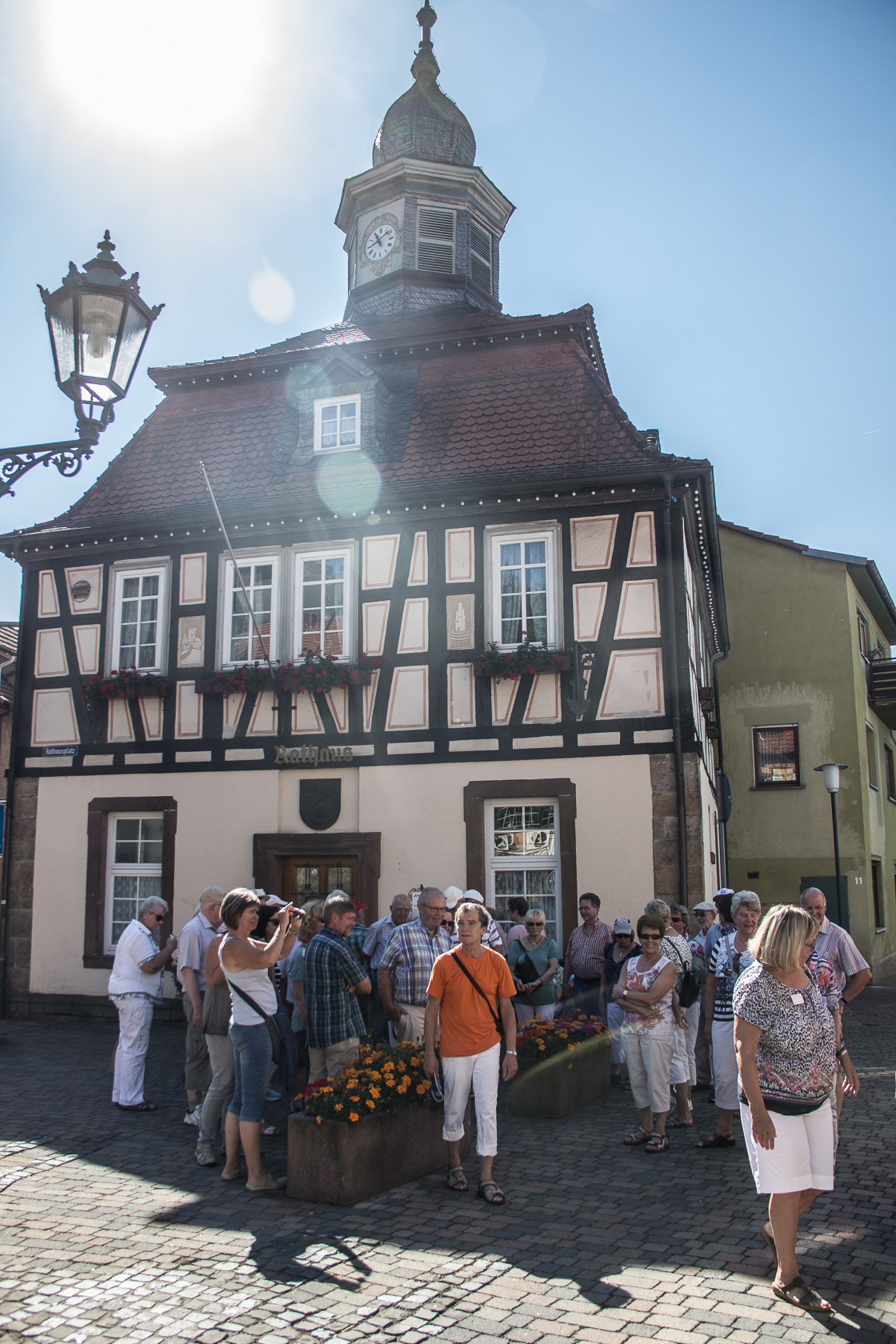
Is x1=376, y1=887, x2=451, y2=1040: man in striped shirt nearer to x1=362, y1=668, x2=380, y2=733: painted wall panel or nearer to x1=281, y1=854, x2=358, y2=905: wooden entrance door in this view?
x1=281, y1=854, x2=358, y2=905: wooden entrance door

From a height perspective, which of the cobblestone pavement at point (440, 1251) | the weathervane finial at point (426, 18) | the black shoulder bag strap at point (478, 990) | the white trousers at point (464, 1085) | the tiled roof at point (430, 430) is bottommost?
the cobblestone pavement at point (440, 1251)

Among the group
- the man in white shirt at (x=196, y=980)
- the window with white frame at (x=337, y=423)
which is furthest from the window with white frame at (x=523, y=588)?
the man in white shirt at (x=196, y=980)

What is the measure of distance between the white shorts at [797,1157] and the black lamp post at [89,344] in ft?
14.3

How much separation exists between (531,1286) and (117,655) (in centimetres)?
1259

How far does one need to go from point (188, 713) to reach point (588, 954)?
717 centimetres

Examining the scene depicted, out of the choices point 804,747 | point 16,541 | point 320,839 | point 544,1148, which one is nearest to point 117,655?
point 16,541

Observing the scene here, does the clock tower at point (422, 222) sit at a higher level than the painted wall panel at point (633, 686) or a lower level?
higher

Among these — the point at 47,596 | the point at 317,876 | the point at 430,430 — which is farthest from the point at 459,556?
the point at 47,596

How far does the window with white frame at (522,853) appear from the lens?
45.8 ft

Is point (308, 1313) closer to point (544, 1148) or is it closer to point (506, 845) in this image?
point (544, 1148)

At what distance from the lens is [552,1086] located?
8.79 meters

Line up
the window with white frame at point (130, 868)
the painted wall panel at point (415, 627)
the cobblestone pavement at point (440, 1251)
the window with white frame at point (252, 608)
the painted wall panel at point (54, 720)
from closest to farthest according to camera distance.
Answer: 1. the cobblestone pavement at point (440, 1251)
2. the painted wall panel at point (415, 627)
3. the window with white frame at point (252, 608)
4. the window with white frame at point (130, 868)
5. the painted wall panel at point (54, 720)

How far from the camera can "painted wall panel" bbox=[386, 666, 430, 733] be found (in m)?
14.5

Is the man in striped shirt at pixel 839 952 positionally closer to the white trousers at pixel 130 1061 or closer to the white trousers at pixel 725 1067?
the white trousers at pixel 725 1067
